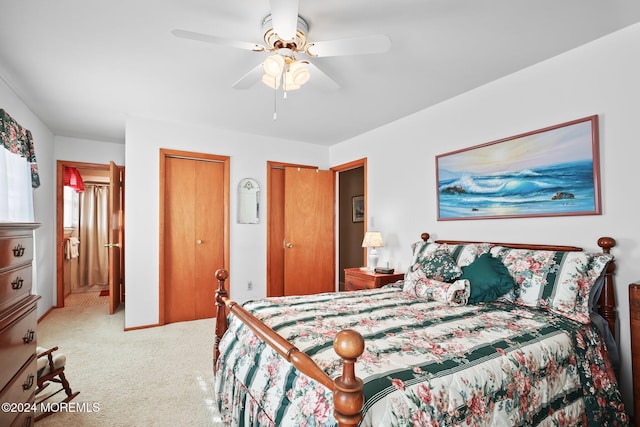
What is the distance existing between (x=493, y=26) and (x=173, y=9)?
1990 millimetres

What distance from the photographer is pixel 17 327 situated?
1490mm

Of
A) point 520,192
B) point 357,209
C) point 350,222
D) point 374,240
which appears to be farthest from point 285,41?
point 350,222

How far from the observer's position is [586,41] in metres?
2.21

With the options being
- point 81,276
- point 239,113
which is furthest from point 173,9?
point 81,276

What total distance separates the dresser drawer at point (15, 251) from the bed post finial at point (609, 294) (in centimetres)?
328

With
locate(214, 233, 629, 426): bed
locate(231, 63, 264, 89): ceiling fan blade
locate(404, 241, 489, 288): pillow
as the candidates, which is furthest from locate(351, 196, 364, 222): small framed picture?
locate(231, 63, 264, 89): ceiling fan blade

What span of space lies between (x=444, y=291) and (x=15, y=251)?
2.50 meters

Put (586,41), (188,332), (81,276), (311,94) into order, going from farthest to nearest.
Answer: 1. (81,276)
2. (188,332)
3. (311,94)
4. (586,41)

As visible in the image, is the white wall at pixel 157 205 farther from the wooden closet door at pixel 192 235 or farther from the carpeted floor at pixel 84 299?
the carpeted floor at pixel 84 299

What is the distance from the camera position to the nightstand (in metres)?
3.42

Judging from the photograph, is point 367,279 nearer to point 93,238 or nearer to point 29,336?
point 29,336

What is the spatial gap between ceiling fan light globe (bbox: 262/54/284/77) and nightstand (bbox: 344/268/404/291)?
2308mm

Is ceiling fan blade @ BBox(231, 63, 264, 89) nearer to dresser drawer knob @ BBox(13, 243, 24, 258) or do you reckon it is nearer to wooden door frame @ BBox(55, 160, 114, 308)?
dresser drawer knob @ BBox(13, 243, 24, 258)

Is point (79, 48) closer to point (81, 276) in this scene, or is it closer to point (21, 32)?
point (21, 32)
